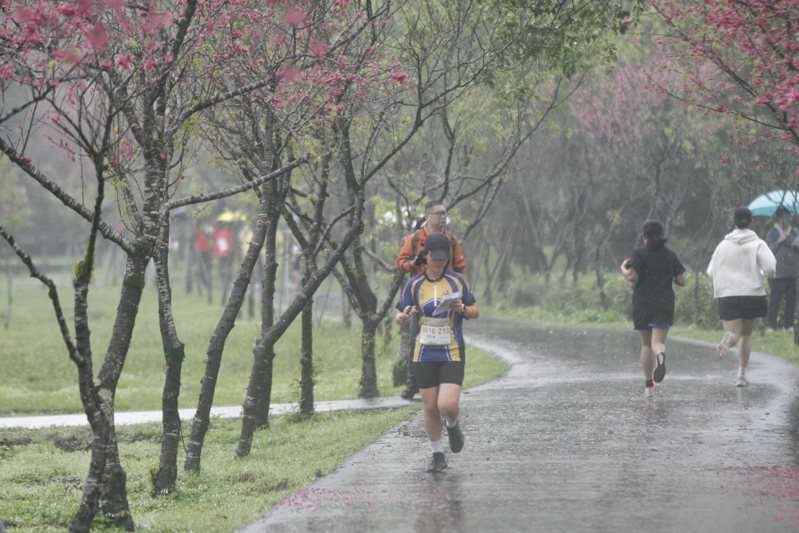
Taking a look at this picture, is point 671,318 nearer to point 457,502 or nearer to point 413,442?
point 413,442

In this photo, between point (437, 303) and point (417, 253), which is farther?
point (417, 253)

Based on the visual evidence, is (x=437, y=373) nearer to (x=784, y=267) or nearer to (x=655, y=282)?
(x=655, y=282)

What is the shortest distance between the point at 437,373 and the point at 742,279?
6.04m

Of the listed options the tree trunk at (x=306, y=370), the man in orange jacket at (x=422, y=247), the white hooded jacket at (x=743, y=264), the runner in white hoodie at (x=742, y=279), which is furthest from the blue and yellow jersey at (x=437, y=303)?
the tree trunk at (x=306, y=370)

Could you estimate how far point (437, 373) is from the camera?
33.0 ft

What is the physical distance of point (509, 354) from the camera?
→ 23141 millimetres

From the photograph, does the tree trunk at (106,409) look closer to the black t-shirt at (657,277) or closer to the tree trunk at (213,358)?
the tree trunk at (213,358)

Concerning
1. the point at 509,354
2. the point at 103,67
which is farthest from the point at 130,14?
the point at 509,354

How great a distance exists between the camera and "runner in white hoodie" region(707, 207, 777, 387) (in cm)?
1478

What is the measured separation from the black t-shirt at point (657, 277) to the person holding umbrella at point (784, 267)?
9091 millimetres

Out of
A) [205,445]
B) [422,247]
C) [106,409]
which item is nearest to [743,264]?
[422,247]

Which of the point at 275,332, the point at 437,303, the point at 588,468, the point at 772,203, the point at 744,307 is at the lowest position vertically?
the point at 588,468

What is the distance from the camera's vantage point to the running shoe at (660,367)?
1377cm

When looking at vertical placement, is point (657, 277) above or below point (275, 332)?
above
